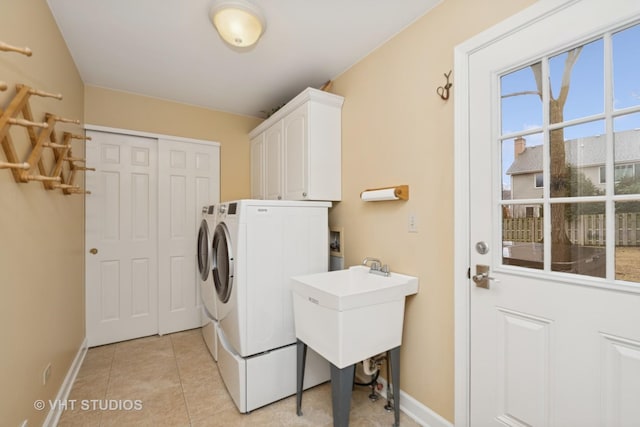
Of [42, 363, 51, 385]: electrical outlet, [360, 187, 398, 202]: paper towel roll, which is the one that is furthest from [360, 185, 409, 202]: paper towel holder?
[42, 363, 51, 385]: electrical outlet

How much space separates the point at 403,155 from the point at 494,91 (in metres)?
0.61

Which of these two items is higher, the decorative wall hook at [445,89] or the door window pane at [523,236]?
the decorative wall hook at [445,89]

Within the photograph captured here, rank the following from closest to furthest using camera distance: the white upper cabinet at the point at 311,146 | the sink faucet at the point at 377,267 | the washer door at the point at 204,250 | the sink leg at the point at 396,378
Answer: the sink leg at the point at 396,378 < the sink faucet at the point at 377,267 < the white upper cabinet at the point at 311,146 < the washer door at the point at 204,250

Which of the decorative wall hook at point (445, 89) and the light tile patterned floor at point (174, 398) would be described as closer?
the decorative wall hook at point (445, 89)

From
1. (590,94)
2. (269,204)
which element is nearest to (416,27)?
(590,94)

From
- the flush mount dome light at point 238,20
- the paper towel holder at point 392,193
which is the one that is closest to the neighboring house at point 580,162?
the paper towel holder at point 392,193

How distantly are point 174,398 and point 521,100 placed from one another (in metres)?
2.75

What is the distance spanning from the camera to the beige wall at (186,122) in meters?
2.79

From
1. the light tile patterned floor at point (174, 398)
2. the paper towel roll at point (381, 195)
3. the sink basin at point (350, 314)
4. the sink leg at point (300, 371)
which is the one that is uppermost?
the paper towel roll at point (381, 195)

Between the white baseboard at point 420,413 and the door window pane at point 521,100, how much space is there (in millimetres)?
1614

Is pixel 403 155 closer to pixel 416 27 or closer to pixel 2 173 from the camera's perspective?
pixel 416 27

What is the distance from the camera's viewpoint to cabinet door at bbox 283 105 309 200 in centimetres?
237

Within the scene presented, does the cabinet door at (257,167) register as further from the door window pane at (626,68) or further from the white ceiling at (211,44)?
the door window pane at (626,68)

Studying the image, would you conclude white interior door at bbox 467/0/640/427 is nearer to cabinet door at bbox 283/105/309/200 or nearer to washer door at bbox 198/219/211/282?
cabinet door at bbox 283/105/309/200
